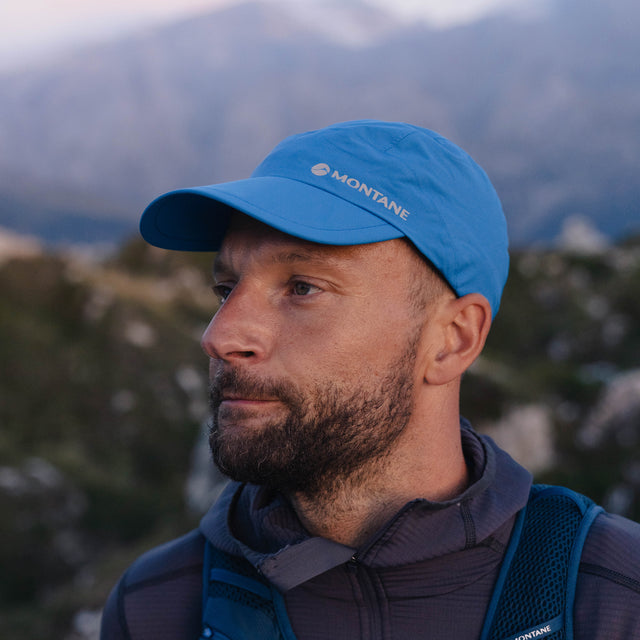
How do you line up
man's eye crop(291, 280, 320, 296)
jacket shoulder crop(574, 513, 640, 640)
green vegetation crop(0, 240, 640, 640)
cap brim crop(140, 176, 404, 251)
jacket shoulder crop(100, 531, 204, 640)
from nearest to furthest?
jacket shoulder crop(574, 513, 640, 640) < cap brim crop(140, 176, 404, 251) < man's eye crop(291, 280, 320, 296) < jacket shoulder crop(100, 531, 204, 640) < green vegetation crop(0, 240, 640, 640)

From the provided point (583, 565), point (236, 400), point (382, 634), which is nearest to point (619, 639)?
point (583, 565)

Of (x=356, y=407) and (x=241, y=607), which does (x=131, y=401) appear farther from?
(x=356, y=407)

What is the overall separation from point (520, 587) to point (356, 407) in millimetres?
776

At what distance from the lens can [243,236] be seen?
8.09ft

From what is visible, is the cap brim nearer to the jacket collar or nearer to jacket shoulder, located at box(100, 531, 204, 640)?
the jacket collar

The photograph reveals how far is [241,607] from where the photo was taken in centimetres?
227

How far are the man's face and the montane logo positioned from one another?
12 centimetres

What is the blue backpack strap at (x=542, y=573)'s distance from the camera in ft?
6.72

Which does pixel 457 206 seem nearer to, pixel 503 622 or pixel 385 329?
pixel 385 329

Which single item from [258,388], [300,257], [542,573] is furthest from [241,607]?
[300,257]

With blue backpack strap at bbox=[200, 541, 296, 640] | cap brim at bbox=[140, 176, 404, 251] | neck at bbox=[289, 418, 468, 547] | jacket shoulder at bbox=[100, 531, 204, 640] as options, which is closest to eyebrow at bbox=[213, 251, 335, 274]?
cap brim at bbox=[140, 176, 404, 251]

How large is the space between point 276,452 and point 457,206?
1072 mm

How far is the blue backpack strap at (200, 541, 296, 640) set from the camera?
7.28 feet

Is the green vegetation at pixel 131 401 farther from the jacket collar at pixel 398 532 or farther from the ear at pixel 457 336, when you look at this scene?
the ear at pixel 457 336
